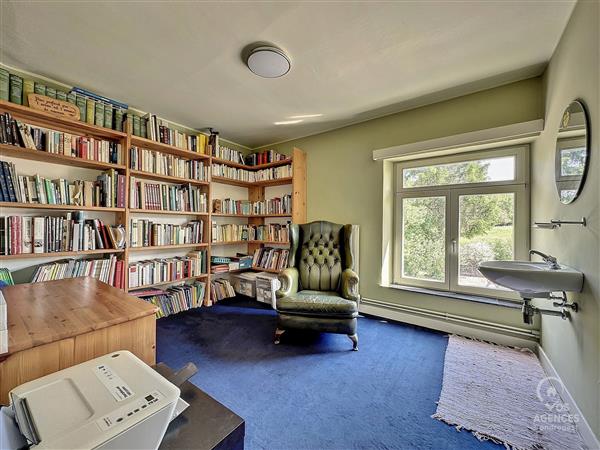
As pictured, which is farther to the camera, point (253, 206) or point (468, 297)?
point (253, 206)

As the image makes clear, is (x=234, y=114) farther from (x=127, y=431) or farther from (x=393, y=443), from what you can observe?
(x=393, y=443)

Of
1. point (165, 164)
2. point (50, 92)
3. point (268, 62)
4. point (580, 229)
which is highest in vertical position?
point (268, 62)

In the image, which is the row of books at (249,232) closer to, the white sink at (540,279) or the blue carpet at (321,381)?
the blue carpet at (321,381)

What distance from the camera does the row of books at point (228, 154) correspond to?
3170 mm

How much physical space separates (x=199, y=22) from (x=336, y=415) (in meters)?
2.46

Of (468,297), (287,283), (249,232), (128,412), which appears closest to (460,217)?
(468,297)

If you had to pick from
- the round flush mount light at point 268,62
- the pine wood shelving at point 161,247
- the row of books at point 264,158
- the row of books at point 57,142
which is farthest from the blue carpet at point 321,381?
the round flush mount light at point 268,62

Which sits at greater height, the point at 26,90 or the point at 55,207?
the point at 26,90

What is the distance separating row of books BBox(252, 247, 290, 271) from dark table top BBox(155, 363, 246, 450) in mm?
2510

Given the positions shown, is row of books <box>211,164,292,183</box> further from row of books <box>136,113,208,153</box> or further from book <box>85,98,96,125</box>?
book <box>85,98,96,125</box>

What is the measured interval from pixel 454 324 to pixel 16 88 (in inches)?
165

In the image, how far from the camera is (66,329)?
0.84 m

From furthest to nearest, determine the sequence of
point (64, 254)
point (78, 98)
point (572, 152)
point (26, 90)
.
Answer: point (78, 98) → point (64, 254) → point (26, 90) → point (572, 152)

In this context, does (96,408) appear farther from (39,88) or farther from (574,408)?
(39,88)
